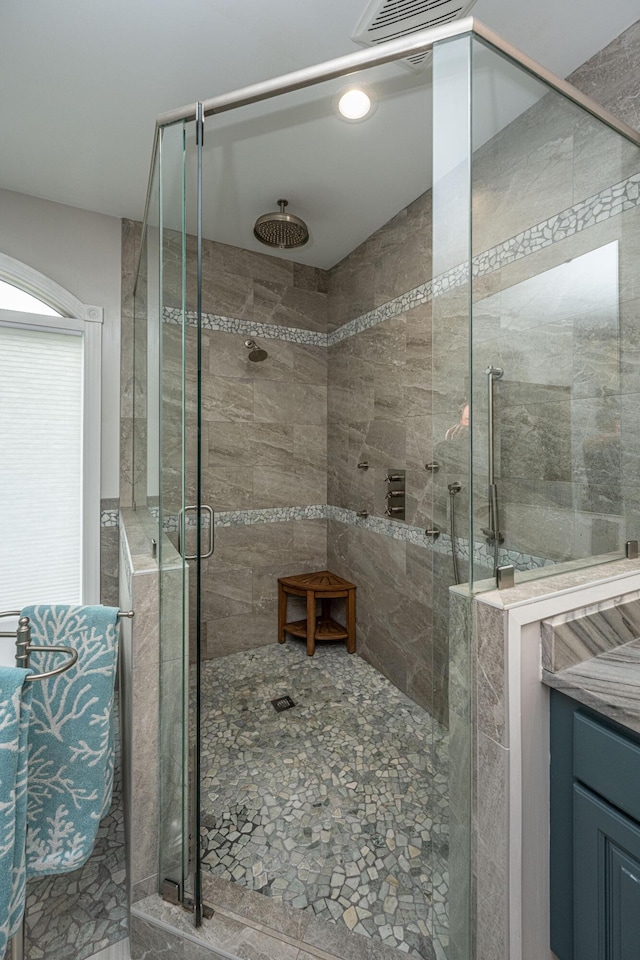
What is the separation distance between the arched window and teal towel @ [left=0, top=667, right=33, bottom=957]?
5.29 ft

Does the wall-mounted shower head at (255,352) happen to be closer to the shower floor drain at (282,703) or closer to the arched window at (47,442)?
the arched window at (47,442)

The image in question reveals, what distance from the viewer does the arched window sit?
2191 mm

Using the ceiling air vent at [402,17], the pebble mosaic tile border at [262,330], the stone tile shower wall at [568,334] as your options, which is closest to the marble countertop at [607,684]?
the stone tile shower wall at [568,334]

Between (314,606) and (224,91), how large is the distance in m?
2.50

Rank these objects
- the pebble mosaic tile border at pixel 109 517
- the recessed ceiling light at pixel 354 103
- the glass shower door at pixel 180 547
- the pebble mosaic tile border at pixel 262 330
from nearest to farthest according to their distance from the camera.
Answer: the glass shower door at pixel 180 547 → the recessed ceiling light at pixel 354 103 → the pebble mosaic tile border at pixel 109 517 → the pebble mosaic tile border at pixel 262 330

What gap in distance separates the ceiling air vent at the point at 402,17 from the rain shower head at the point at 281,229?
33.7 inches

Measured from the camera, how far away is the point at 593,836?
0.80 metres

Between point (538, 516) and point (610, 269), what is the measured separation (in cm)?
74

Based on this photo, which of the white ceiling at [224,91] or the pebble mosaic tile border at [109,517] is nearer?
the white ceiling at [224,91]

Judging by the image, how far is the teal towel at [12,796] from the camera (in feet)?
2.72

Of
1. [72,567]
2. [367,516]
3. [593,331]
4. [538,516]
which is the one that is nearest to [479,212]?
[593,331]

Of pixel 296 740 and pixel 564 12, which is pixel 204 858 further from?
pixel 564 12

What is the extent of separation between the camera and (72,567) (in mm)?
2357

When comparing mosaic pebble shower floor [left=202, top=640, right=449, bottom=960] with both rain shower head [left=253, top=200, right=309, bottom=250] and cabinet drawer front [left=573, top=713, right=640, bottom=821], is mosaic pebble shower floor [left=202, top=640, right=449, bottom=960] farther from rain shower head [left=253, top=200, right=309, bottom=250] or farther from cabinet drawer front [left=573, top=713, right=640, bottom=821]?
rain shower head [left=253, top=200, right=309, bottom=250]
